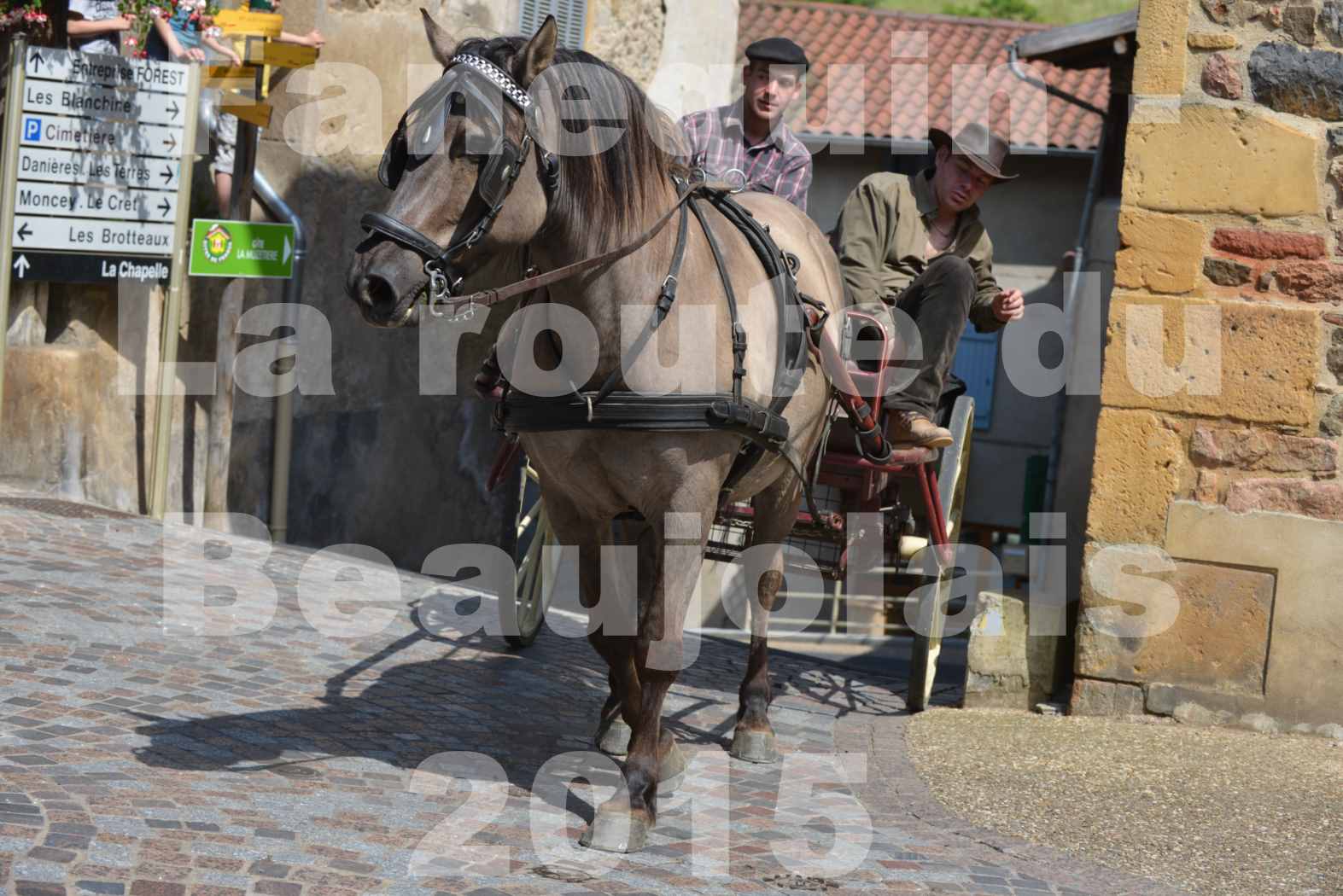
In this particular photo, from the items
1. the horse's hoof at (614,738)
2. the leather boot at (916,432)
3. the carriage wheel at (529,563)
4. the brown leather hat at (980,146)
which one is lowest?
the horse's hoof at (614,738)

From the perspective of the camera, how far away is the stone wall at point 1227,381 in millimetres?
5902

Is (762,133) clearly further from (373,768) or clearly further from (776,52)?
(373,768)

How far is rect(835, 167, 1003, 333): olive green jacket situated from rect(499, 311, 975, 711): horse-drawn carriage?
13.8 inches

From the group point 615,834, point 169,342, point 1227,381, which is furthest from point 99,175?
point 1227,381

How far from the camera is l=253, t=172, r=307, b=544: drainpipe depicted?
8680 millimetres

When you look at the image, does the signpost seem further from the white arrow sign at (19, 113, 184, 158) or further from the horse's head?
the horse's head

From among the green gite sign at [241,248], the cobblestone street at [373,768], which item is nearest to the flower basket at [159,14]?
the green gite sign at [241,248]

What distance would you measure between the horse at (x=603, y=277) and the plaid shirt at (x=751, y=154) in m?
1.33

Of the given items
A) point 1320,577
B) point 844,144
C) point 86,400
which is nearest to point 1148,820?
point 1320,577

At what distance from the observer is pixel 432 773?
456 cm

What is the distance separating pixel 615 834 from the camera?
13.4 ft

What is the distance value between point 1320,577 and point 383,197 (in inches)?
237

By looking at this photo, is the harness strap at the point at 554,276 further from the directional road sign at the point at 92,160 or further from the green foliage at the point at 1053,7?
the green foliage at the point at 1053,7

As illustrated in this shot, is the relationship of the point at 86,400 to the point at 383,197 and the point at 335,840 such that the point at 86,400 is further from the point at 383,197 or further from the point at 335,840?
the point at 335,840
